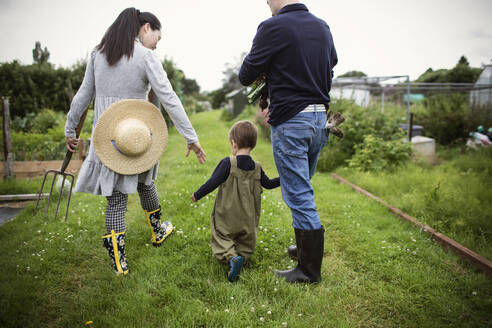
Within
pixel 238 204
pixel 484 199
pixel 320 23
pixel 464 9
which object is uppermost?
pixel 464 9

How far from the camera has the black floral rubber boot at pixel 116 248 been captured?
2.59m

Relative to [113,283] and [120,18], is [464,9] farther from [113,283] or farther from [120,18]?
[113,283]

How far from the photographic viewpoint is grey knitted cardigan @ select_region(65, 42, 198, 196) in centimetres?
249

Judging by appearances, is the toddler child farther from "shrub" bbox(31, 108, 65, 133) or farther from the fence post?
"shrub" bbox(31, 108, 65, 133)

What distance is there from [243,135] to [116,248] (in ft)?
5.08

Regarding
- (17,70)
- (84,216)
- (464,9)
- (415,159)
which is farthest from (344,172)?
(17,70)

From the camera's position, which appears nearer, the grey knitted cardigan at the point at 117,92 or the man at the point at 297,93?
the man at the point at 297,93

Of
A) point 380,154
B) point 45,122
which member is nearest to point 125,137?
point 380,154

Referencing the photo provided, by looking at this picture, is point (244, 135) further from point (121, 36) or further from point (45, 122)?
point (45, 122)

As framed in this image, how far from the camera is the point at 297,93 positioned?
7.70 ft

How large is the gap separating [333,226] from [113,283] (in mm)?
2702

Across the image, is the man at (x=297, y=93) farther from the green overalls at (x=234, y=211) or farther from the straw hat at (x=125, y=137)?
the straw hat at (x=125, y=137)

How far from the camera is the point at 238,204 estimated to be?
262 centimetres

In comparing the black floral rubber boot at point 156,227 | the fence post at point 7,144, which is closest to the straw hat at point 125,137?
the black floral rubber boot at point 156,227
